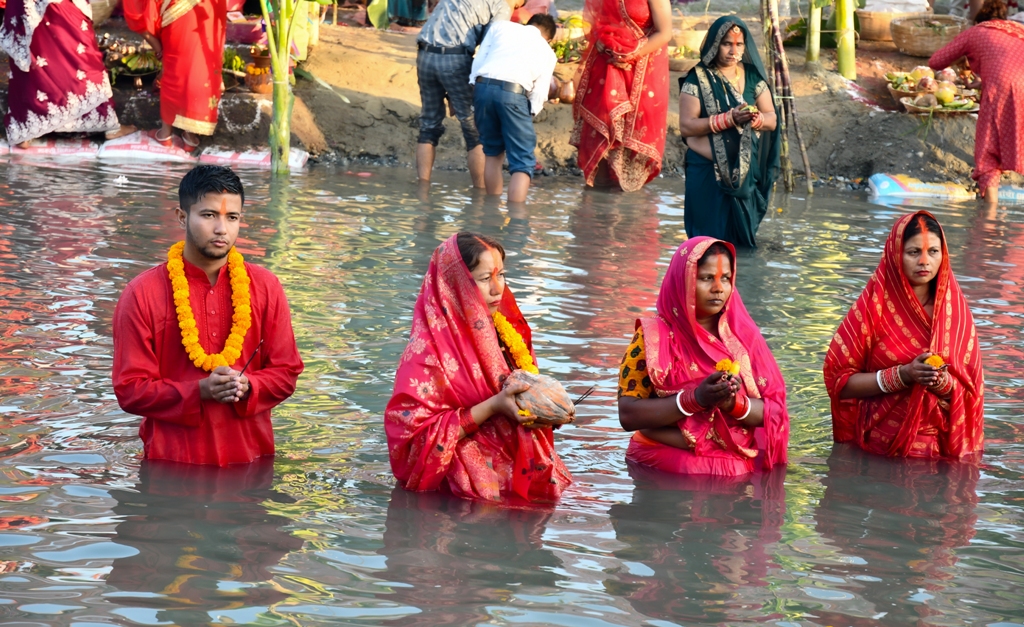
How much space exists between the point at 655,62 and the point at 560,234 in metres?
2.36

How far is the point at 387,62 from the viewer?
1453 centimetres

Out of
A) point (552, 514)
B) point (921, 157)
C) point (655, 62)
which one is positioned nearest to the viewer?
point (552, 514)

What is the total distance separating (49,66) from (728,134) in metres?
7.17

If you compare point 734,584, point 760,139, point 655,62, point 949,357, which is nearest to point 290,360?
point 734,584

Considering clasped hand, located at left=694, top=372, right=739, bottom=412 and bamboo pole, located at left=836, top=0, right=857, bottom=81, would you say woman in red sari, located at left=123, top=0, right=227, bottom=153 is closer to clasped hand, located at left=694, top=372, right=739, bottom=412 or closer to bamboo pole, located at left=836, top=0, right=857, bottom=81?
bamboo pole, located at left=836, top=0, right=857, bottom=81

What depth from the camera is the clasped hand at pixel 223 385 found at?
4074mm

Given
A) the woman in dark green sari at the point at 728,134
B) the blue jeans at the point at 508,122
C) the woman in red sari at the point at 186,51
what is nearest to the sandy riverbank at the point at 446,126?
the woman in red sari at the point at 186,51

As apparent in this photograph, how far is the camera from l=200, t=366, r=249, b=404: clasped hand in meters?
4.07

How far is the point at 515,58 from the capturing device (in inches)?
415

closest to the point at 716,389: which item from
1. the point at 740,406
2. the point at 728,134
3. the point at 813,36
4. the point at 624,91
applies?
the point at 740,406

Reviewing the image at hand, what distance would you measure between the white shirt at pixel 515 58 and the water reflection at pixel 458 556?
21.6 feet

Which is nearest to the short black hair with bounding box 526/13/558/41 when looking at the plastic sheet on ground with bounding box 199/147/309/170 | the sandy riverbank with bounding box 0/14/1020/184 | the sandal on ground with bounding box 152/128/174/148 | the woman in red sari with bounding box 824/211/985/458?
the sandy riverbank with bounding box 0/14/1020/184

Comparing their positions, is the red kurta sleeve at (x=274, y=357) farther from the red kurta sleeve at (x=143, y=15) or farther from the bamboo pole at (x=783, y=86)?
the red kurta sleeve at (x=143, y=15)

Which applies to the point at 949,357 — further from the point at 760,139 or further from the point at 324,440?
the point at 760,139
